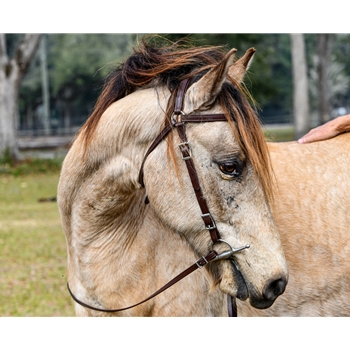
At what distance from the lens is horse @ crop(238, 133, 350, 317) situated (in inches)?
134

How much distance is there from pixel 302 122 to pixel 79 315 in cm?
1935

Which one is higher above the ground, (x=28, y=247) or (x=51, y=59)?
(x=51, y=59)

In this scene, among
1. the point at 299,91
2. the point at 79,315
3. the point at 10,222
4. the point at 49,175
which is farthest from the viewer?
the point at 299,91

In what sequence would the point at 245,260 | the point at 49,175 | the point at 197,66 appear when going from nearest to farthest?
the point at 245,260
the point at 197,66
the point at 49,175

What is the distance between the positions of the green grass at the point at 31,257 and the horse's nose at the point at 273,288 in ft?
12.9

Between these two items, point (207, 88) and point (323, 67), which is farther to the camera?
point (323, 67)

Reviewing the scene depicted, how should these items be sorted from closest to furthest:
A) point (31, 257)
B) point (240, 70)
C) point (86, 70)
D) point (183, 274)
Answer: point (240, 70) < point (183, 274) < point (31, 257) < point (86, 70)

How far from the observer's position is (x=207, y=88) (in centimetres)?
270

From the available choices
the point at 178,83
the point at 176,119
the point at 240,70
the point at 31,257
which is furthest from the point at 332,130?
the point at 31,257

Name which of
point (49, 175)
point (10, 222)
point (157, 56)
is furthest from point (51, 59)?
point (157, 56)

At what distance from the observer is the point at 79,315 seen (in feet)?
11.1

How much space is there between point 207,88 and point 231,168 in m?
0.45

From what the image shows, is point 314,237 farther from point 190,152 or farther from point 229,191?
point 190,152

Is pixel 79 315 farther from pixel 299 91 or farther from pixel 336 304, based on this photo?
pixel 299 91
